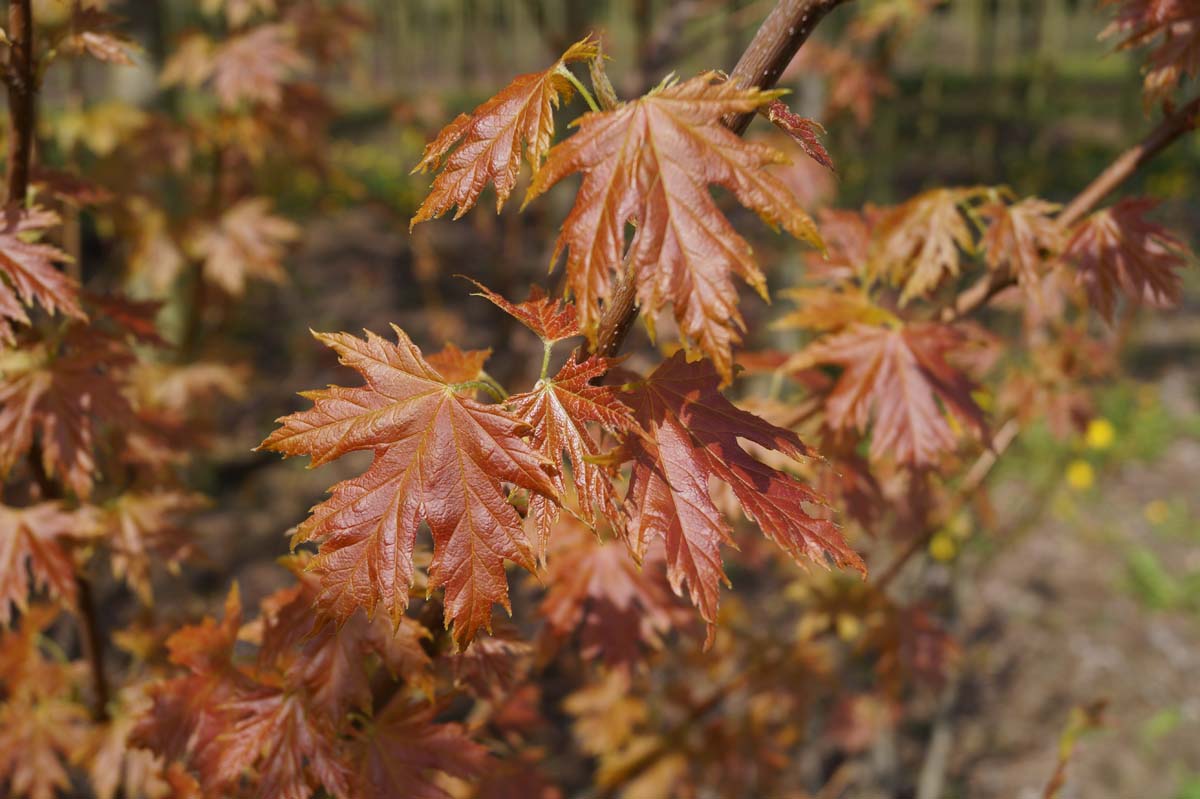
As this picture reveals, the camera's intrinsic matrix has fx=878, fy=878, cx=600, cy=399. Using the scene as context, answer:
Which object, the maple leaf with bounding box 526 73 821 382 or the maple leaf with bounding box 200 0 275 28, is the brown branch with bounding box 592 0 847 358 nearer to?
the maple leaf with bounding box 526 73 821 382

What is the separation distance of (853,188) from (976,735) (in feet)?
23.1

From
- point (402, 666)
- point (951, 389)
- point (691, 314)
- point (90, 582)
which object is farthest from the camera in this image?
point (90, 582)

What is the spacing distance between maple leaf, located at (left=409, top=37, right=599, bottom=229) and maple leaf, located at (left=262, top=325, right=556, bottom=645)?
0.71 feet

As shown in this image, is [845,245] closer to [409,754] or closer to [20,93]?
[409,754]

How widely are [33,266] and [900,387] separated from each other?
1.31m

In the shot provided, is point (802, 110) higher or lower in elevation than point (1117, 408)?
higher

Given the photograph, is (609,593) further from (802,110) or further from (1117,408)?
(1117,408)

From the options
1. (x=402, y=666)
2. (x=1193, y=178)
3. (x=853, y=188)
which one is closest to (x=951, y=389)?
(x=402, y=666)

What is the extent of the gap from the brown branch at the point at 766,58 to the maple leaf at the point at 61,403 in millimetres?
924

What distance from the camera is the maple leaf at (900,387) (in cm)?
145

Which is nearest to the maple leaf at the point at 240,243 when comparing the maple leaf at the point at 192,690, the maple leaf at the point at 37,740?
the maple leaf at the point at 37,740

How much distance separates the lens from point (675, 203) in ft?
2.81

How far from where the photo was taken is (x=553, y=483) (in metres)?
0.93

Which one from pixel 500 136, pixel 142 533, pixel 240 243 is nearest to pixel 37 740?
pixel 142 533
